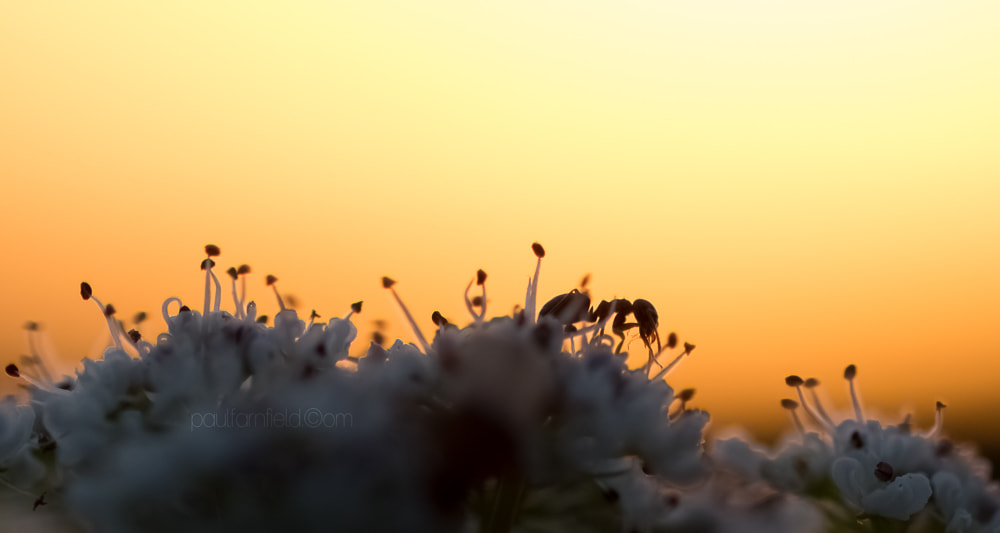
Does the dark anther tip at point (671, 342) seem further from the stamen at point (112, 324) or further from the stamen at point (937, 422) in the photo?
the stamen at point (112, 324)

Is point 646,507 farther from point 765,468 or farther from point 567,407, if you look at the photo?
point 765,468

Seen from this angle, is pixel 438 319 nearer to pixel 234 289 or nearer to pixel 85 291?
pixel 234 289

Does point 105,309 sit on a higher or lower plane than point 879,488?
higher

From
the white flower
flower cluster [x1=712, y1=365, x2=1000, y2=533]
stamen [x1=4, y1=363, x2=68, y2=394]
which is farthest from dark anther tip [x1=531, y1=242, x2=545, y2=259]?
stamen [x1=4, y1=363, x2=68, y2=394]

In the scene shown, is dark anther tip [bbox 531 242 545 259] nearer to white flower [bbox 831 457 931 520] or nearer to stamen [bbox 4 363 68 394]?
white flower [bbox 831 457 931 520]

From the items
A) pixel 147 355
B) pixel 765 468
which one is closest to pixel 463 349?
pixel 147 355

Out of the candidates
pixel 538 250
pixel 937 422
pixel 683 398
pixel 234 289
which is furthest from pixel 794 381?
pixel 234 289
